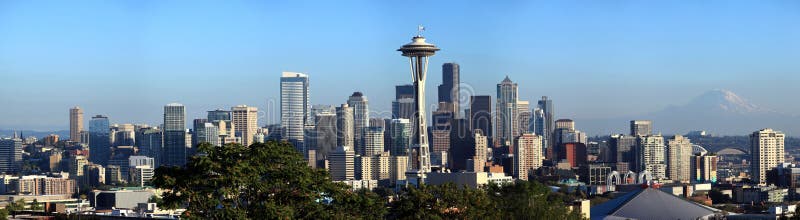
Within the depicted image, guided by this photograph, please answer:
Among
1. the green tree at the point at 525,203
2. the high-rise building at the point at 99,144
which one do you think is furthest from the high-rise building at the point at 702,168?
the green tree at the point at 525,203

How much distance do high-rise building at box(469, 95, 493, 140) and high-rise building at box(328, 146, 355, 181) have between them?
128 feet

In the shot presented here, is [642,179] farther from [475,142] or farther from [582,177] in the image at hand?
[475,142]

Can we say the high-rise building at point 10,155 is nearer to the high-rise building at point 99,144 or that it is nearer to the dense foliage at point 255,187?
the high-rise building at point 99,144

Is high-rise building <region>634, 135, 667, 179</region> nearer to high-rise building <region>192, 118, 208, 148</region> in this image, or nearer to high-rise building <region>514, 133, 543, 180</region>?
high-rise building <region>514, 133, 543, 180</region>

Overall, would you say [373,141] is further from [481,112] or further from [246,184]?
[246,184]

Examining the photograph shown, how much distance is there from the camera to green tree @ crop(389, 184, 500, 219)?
31.0 m

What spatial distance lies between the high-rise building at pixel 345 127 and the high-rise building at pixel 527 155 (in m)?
21.9

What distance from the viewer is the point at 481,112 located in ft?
647

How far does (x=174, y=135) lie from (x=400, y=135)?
26.0m

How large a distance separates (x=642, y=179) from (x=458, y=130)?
51.0 m

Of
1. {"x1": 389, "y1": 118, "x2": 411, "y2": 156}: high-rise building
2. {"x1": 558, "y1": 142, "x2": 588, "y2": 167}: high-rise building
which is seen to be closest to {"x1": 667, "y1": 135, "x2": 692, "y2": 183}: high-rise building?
{"x1": 558, "y1": 142, "x2": 588, "y2": 167}: high-rise building

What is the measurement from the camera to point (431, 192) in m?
31.9

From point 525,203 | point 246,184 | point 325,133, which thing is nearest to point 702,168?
point 325,133

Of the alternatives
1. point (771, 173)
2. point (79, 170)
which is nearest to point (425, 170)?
point (771, 173)
